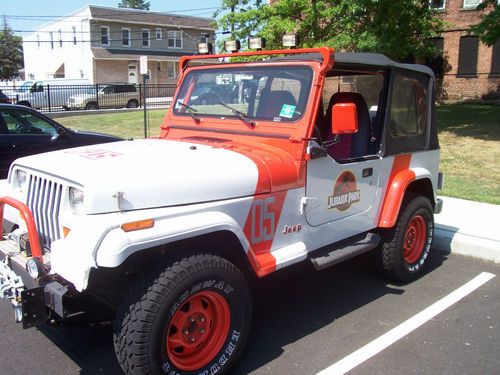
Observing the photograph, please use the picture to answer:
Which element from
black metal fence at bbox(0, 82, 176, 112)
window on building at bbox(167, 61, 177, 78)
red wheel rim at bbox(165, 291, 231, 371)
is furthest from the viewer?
window on building at bbox(167, 61, 177, 78)

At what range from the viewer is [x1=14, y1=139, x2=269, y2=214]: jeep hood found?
2.64 m

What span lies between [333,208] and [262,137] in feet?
2.50

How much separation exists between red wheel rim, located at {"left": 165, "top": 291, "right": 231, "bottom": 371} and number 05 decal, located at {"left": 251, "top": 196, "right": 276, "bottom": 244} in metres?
0.50

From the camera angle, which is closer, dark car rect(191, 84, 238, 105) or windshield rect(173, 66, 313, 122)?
windshield rect(173, 66, 313, 122)

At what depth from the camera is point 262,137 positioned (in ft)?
12.1

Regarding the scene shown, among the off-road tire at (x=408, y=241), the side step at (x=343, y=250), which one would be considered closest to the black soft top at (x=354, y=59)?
the off-road tire at (x=408, y=241)

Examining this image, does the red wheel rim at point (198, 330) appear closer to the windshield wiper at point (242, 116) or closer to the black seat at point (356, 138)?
the windshield wiper at point (242, 116)

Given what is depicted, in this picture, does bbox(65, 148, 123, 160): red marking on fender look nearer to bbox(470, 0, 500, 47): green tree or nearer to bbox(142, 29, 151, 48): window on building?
bbox(470, 0, 500, 47): green tree

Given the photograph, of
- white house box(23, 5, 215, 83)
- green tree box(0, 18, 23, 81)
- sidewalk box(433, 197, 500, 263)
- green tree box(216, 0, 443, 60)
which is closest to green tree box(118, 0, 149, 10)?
green tree box(0, 18, 23, 81)

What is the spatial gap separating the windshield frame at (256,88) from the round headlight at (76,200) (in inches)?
60.6

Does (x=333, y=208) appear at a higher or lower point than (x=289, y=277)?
higher

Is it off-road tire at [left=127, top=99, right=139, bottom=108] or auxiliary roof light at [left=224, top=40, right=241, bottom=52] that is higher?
auxiliary roof light at [left=224, top=40, right=241, bottom=52]

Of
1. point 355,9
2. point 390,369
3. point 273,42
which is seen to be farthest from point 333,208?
point 273,42

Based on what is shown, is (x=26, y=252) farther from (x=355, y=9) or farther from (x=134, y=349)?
(x=355, y=9)
